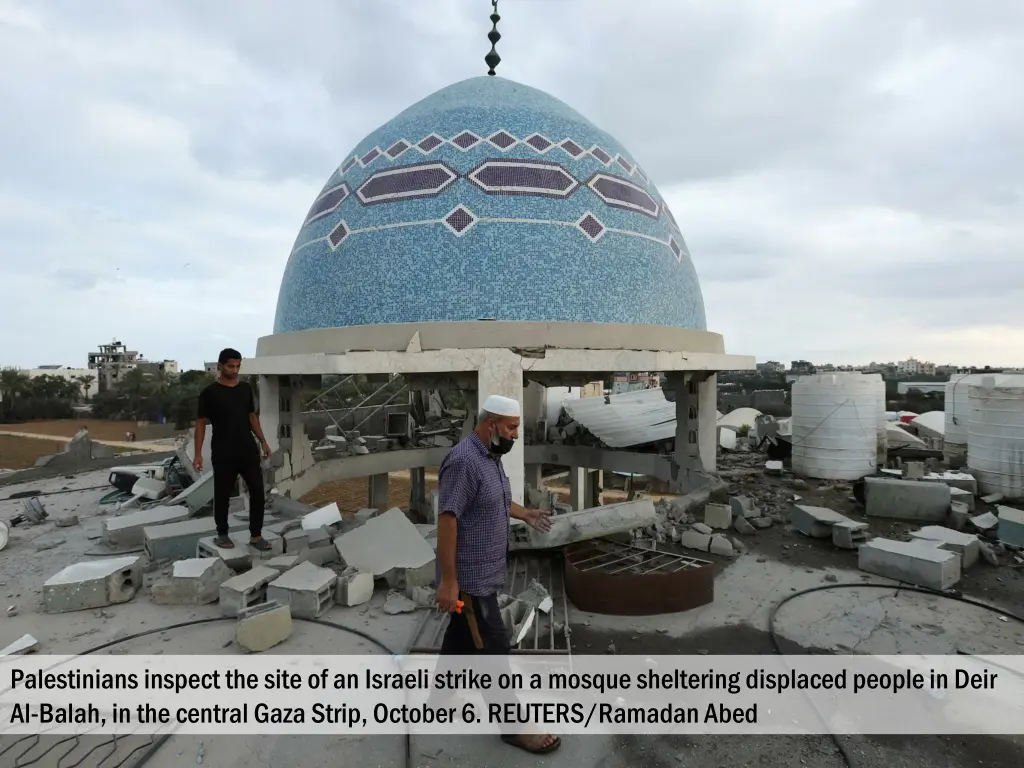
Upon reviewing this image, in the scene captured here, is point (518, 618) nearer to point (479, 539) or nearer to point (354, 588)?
point (354, 588)

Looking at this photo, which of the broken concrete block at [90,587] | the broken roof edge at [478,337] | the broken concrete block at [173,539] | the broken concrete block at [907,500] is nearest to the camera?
the broken concrete block at [90,587]

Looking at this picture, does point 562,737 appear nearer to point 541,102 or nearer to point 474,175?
point 474,175

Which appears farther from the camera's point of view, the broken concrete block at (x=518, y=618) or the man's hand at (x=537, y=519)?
the broken concrete block at (x=518, y=618)

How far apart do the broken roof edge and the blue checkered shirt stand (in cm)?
450

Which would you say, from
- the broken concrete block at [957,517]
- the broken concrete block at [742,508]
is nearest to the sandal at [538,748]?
the broken concrete block at [742,508]

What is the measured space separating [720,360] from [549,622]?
6326mm

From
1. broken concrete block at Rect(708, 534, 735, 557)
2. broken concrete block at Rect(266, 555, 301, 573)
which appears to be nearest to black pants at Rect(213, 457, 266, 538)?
broken concrete block at Rect(266, 555, 301, 573)

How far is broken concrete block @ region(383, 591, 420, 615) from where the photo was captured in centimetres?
460

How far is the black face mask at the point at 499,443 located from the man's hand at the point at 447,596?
0.72m

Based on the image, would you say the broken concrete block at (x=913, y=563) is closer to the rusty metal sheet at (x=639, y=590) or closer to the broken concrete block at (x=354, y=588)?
the rusty metal sheet at (x=639, y=590)

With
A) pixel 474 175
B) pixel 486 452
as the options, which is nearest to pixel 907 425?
pixel 474 175

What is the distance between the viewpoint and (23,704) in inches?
131

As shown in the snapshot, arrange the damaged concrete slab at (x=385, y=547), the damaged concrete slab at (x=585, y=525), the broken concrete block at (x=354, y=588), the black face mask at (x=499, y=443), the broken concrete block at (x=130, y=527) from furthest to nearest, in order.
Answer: the broken concrete block at (x=130, y=527), the damaged concrete slab at (x=585, y=525), the damaged concrete slab at (x=385, y=547), the broken concrete block at (x=354, y=588), the black face mask at (x=499, y=443)

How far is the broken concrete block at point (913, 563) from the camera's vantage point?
5.12 metres
